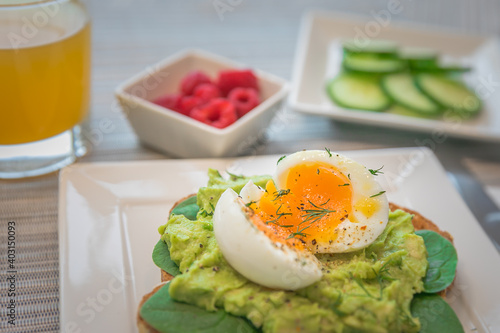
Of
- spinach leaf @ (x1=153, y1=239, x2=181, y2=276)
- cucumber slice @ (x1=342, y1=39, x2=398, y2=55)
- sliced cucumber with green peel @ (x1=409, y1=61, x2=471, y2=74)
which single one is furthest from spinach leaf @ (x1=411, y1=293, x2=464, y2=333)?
cucumber slice @ (x1=342, y1=39, x2=398, y2=55)

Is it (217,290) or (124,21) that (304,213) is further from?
(124,21)

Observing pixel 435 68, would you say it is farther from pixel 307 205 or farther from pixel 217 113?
pixel 307 205

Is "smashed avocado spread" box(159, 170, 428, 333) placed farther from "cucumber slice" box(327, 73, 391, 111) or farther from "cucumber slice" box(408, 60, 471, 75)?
"cucumber slice" box(408, 60, 471, 75)

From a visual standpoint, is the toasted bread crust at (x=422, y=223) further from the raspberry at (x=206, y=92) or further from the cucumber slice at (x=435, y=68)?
the cucumber slice at (x=435, y=68)

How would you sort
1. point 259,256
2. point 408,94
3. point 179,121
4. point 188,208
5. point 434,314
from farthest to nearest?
point 408,94 < point 179,121 < point 188,208 < point 434,314 < point 259,256

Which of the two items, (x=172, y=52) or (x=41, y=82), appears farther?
(x=172, y=52)

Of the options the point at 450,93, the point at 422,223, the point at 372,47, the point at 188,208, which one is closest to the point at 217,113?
the point at 188,208

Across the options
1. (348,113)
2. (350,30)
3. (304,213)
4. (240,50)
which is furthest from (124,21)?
(304,213)
